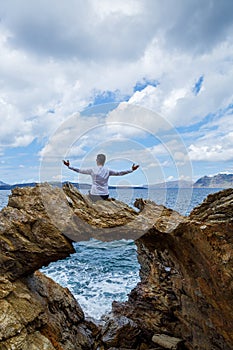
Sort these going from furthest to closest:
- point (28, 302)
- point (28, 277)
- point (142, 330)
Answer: point (142, 330), point (28, 277), point (28, 302)

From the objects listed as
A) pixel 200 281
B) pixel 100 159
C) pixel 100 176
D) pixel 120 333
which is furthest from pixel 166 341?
pixel 100 159

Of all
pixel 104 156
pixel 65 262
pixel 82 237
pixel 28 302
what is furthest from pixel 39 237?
pixel 65 262

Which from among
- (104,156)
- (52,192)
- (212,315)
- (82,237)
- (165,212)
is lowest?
(212,315)

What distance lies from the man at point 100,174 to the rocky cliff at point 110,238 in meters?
0.51

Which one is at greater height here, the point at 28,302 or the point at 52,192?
the point at 52,192

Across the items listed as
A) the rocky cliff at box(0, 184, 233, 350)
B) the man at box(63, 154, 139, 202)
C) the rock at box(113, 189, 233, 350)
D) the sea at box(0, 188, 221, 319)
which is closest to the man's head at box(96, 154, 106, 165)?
the man at box(63, 154, 139, 202)

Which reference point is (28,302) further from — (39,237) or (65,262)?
(65,262)

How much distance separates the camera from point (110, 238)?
1299cm

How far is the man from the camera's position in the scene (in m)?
12.4

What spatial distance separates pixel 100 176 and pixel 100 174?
0.30 ft

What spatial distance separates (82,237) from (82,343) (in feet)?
19.8

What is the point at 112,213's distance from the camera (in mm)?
12758

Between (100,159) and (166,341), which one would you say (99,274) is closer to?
(166,341)

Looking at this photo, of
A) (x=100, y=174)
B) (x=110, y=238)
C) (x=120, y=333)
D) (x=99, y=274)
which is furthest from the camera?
(x=99, y=274)
